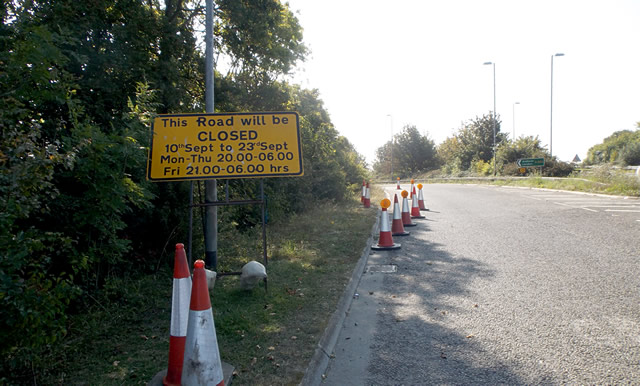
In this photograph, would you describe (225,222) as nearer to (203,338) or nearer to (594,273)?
(203,338)

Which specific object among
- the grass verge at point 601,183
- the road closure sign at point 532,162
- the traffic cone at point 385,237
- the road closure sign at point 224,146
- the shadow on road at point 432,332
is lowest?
the shadow on road at point 432,332

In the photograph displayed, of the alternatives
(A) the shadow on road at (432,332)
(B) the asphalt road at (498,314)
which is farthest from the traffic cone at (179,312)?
(A) the shadow on road at (432,332)

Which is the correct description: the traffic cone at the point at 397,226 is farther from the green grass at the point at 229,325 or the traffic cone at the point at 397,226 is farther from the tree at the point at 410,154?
the tree at the point at 410,154

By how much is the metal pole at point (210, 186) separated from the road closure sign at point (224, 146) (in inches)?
23.1

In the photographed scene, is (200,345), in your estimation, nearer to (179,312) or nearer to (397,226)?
(179,312)

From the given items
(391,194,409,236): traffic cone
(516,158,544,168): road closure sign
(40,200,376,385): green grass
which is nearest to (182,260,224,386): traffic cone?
(40,200,376,385): green grass

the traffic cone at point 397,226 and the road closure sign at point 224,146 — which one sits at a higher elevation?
the road closure sign at point 224,146

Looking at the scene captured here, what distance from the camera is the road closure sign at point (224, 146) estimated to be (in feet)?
19.9

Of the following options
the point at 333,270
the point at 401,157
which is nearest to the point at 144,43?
the point at 333,270

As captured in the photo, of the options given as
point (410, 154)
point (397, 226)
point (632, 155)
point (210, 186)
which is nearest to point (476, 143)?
point (410, 154)

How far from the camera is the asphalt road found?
3.75 m

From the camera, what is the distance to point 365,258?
27.5 feet

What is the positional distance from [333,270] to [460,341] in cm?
302

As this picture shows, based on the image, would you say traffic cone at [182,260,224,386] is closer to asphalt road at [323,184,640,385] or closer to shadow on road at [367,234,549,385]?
asphalt road at [323,184,640,385]
